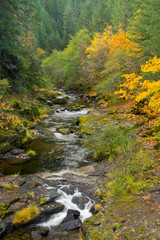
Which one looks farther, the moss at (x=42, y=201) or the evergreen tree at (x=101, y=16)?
the evergreen tree at (x=101, y=16)

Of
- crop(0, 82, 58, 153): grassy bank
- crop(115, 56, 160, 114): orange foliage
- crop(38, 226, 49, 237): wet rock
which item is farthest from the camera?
crop(0, 82, 58, 153): grassy bank

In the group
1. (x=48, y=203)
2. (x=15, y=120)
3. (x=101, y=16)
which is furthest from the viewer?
(x=101, y=16)

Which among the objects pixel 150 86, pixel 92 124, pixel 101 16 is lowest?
pixel 92 124

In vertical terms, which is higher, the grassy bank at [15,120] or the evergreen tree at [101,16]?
the evergreen tree at [101,16]

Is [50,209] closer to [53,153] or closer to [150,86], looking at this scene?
[53,153]

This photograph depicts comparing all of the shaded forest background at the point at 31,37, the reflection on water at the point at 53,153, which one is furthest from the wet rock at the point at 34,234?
the shaded forest background at the point at 31,37

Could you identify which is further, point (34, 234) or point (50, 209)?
point (50, 209)

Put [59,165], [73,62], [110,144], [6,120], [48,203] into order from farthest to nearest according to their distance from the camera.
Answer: [73,62] → [6,120] → [59,165] → [110,144] → [48,203]

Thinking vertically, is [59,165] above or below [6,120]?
below

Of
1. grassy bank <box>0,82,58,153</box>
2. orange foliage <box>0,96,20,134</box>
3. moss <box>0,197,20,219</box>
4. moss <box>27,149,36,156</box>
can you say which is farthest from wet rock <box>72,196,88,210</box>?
orange foliage <box>0,96,20,134</box>

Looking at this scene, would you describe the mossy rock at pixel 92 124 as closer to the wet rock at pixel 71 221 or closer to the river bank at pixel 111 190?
the river bank at pixel 111 190

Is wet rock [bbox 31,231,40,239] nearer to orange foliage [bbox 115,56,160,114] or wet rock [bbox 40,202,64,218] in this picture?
wet rock [bbox 40,202,64,218]

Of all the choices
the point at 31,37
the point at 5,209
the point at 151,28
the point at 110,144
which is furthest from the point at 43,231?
the point at 31,37

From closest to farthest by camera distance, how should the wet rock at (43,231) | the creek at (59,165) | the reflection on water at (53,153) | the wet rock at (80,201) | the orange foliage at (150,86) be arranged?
1. the wet rock at (43,231)
2. the creek at (59,165)
3. the wet rock at (80,201)
4. the orange foliage at (150,86)
5. the reflection on water at (53,153)
